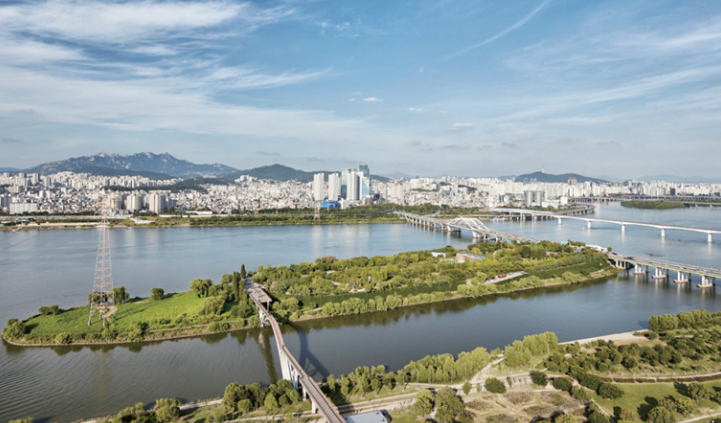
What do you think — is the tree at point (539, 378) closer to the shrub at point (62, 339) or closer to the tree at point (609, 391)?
the tree at point (609, 391)

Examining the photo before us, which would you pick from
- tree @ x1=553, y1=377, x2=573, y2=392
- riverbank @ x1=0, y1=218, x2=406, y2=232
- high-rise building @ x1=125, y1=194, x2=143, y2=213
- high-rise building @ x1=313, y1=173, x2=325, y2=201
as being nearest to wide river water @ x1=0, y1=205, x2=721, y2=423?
tree @ x1=553, y1=377, x2=573, y2=392

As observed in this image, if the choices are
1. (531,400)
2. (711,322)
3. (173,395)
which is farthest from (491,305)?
(173,395)

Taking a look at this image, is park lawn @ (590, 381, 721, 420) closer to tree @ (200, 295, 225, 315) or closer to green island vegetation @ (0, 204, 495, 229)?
tree @ (200, 295, 225, 315)

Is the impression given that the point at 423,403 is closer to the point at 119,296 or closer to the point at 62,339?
the point at 62,339

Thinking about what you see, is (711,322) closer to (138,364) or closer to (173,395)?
(173,395)

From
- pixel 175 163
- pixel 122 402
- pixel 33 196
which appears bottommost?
pixel 122 402

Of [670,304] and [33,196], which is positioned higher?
[33,196]

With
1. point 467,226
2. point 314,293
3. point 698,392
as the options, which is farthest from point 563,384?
point 467,226
